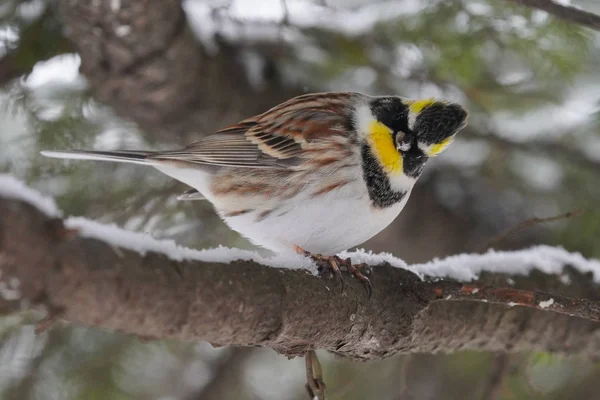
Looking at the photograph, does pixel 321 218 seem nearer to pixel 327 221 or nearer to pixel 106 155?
pixel 327 221

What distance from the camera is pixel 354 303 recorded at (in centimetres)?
199

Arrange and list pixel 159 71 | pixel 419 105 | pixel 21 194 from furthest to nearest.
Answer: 1. pixel 159 71
2. pixel 419 105
3. pixel 21 194

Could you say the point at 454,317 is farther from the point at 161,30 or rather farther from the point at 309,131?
the point at 161,30

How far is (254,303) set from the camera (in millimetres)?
1622

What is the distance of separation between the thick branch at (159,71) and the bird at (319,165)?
0.67 m

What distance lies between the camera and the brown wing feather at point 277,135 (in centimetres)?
271

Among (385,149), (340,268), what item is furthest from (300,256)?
(385,149)

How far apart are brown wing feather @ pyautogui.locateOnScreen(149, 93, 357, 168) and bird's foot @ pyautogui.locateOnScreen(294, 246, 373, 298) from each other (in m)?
0.53

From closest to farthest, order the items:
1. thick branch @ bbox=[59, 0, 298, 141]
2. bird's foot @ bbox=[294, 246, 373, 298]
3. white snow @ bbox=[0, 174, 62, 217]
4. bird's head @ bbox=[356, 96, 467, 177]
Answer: white snow @ bbox=[0, 174, 62, 217] → bird's foot @ bbox=[294, 246, 373, 298] → bird's head @ bbox=[356, 96, 467, 177] → thick branch @ bbox=[59, 0, 298, 141]

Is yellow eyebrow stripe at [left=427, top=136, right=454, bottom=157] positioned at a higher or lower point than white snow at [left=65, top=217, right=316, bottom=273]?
lower

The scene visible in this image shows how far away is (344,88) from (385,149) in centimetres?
143

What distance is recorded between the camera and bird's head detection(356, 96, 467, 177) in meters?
2.59

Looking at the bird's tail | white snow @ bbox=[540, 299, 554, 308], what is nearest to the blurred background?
the bird's tail

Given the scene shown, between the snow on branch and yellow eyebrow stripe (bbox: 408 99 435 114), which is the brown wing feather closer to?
yellow eyebrow stripe (bbox: 408 99 435 114)
